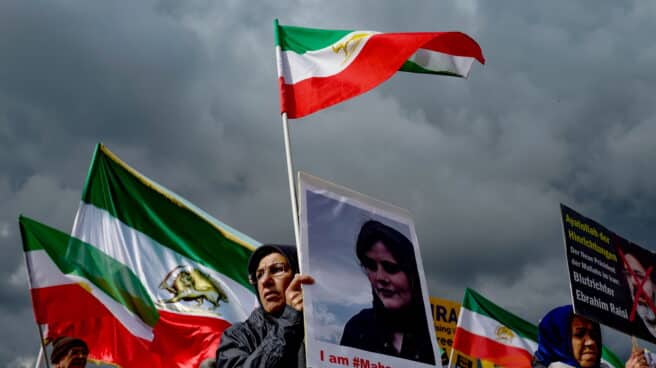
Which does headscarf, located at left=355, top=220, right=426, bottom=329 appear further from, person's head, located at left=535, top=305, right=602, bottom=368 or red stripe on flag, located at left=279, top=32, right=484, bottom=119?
person's head, located at left=535, top=305, right=602, bottom=368

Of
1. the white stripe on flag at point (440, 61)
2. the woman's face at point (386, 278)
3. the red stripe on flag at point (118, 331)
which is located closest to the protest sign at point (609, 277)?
the white stripe on flag at point (440, 61)

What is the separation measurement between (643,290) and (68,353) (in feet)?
20.1

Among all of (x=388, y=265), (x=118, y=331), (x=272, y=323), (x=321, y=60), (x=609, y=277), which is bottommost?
(x=272, y=323)

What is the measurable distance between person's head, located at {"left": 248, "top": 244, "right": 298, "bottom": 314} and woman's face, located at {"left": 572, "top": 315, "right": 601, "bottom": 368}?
3514 mm

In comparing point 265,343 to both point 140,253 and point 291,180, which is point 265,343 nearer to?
point 291,180

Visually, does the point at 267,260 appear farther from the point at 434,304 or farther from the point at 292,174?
the point at 434,304

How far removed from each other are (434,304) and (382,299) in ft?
39.7

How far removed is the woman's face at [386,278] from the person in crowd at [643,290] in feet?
14.6

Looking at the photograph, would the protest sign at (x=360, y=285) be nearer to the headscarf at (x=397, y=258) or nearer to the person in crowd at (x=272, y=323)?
the headscarf at (x=397, y=258)

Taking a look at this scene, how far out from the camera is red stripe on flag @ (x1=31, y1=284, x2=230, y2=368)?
8141 millimetres

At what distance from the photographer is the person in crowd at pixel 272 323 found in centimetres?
513

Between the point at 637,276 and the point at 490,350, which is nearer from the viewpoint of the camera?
the point at 637,276

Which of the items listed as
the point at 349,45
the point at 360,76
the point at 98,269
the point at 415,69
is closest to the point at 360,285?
the point at 360,76

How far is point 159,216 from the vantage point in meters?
11.5
